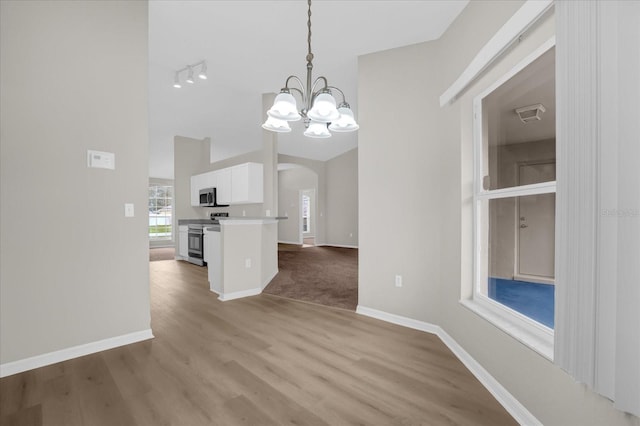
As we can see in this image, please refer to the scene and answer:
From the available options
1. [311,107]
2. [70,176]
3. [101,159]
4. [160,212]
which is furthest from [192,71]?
[160,212]

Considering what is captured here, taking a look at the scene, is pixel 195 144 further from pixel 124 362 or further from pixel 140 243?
pixel 124 362

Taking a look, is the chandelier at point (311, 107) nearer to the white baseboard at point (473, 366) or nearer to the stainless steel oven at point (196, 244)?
the white baseboard at point (473, 366)

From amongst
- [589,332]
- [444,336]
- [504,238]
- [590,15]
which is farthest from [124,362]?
[590,15]

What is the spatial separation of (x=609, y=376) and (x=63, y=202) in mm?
3116

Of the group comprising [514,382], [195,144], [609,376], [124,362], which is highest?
[195,144]

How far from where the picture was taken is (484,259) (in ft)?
6.96

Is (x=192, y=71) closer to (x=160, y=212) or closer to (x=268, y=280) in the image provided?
(x=268, y=280)

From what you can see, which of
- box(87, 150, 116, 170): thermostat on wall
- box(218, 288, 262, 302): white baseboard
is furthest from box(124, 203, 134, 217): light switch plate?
box(218, 288, 262, 302): white baseboard

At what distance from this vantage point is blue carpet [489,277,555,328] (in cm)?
152

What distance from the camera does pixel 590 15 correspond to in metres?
0.92

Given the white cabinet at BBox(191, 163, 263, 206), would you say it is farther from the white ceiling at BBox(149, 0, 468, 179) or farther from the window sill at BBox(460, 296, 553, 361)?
the window sill at BBox(460, 296, 553, 361)

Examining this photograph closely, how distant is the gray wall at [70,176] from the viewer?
6.30 ft

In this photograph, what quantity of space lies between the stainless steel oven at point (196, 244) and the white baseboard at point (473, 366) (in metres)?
3.99

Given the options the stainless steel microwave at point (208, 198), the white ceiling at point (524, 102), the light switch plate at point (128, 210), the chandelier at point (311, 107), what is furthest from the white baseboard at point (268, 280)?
the white ceiling at point (524, 102)
